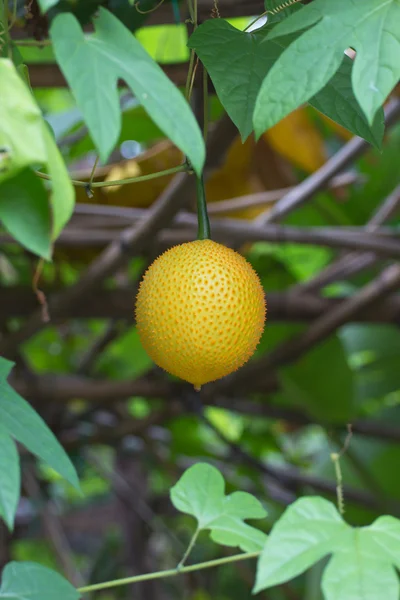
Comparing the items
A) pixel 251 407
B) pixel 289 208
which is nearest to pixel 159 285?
pixel 289 208

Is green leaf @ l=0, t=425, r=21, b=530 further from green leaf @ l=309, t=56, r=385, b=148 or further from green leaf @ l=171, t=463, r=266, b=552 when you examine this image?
green leaf @ l=309, t=56, r=385, b=148

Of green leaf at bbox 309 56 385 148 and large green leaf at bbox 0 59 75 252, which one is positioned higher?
large green leaf at bbox 0 59 75 252

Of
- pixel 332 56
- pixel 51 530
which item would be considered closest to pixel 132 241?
pixel 332 56

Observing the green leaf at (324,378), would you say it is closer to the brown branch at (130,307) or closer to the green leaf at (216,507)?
the brown branch at (130,307)

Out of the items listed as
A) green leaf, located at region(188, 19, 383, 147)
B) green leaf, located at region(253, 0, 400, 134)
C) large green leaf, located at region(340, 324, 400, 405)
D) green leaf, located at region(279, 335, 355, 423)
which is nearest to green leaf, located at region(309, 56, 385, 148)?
green leaf, located at region(188, 19, 383, 147)

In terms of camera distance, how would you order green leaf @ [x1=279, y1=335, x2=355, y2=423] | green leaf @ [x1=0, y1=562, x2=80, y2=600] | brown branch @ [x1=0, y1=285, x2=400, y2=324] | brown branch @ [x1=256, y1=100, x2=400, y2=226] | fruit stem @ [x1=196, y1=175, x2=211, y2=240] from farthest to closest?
1. green leaf @ [x1=279, y1=335, x2=355, y2=423]
2. brown branch @ [x1=0, y1=285, x2=400, y2=324]
3. brown branch @ [x1=256, y1=100, x2=400, y2=226]
4. fruit stem @ [x1=196, y1=175, x2=211, y2=240]
5. green leaf @ [x1=0, y1=562, x2=80, y2=600]

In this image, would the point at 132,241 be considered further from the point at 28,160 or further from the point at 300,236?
the point at 28,160
